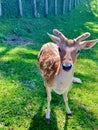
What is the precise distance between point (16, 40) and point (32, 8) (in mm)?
5176

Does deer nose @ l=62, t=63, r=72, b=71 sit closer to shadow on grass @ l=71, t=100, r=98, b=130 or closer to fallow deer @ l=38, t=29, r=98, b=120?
fallow deer @ l=38, t=29, r=98, b=120

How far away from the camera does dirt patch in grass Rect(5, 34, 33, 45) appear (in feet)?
39.0

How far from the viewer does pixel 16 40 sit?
1230 centimetres

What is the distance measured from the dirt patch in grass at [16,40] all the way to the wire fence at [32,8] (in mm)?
2548

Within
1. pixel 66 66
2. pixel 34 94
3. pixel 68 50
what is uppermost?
Answer: pixel 68 50

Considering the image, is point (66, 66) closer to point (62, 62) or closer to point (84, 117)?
point (62, 62)

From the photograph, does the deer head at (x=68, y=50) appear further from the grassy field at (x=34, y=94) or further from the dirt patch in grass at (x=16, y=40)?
Answer: the dirt patch in grass at (x=16, y=40)

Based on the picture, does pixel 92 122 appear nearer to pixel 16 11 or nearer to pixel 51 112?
pixel 51 112

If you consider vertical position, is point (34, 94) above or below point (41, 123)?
above

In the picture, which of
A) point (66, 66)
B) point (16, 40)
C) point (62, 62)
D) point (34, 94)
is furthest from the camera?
point (16, 40)

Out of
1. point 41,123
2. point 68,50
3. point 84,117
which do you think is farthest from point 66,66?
point 84,117

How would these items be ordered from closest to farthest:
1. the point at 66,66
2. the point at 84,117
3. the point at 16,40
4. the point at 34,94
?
the point at 66,66
the point at 84,117
the point at 34,94
the point at 16,40

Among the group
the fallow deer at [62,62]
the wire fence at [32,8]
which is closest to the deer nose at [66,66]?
the fallow deer at [62,62]

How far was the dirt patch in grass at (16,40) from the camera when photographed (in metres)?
11.9
